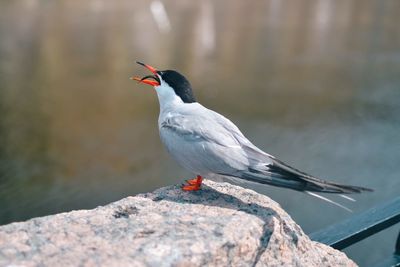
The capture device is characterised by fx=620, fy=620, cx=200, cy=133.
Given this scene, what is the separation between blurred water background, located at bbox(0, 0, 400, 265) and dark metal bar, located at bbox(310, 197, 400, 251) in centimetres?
545

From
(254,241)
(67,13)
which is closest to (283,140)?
(254,241)

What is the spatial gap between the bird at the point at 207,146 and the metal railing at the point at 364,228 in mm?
173

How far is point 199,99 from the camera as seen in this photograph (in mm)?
17188

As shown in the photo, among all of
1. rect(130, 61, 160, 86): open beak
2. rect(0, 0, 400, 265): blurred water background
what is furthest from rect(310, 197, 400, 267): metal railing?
rect(0, 0, 400, 265): blurred water background

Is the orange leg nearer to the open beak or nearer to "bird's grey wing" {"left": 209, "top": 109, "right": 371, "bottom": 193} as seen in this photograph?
"bird's grey wing" {"left": 209, "top": 109, "right": 371, "bottom": 193}

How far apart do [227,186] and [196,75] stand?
54.2 ft

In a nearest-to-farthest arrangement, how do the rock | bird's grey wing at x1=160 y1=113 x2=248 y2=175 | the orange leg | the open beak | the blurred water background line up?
the rock, bird's grey wing at x1=160 y1=113 x2=248 y2=175, the orange leg, the open beak, the blurred water background

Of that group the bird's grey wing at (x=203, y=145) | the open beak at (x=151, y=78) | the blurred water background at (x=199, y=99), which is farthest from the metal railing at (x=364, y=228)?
the blurred water background at (x=199, y=99)

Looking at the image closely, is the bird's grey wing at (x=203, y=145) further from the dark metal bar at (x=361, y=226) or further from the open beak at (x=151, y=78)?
the dark metal bar at (x=361, y=226)

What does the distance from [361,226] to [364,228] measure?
0.04 metres

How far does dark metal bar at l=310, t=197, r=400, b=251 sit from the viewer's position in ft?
11.7

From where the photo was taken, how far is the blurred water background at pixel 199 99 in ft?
38.8

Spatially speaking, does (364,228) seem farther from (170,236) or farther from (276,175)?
(170,236)

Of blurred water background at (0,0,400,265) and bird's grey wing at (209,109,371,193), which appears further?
blurred water background at (0,0,400,265)
